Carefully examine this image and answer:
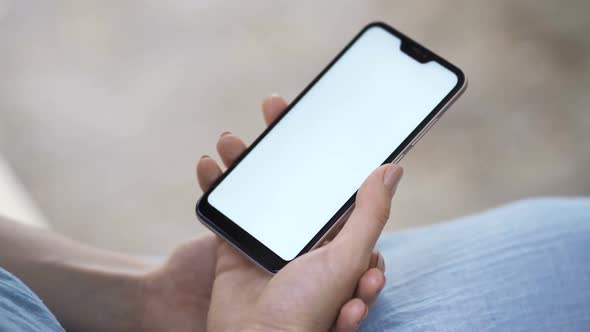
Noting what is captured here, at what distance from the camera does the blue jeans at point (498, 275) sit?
644 millimetres

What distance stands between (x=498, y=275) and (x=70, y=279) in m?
0.52

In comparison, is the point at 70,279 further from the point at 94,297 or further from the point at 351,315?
the point at 351,315

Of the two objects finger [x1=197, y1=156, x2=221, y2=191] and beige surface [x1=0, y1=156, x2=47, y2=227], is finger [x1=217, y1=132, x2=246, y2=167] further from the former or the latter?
beige surface [x1=0, y1=156, x2=47, y2=227]

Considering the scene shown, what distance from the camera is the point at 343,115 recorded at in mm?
771

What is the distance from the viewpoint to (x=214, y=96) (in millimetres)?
1332

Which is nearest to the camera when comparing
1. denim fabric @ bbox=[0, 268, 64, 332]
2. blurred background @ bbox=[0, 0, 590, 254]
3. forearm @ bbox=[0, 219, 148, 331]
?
denim fabric @ bbox=[0, 268, 64, 332]

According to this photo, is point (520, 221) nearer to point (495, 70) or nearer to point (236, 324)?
point (236, 324)

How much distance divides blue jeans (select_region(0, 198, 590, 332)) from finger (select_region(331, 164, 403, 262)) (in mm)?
102

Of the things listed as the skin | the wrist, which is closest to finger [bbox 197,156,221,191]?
the skin

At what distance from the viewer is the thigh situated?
644 millimetres

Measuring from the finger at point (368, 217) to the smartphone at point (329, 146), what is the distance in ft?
0.26

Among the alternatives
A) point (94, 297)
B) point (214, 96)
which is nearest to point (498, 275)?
point (94, 297)

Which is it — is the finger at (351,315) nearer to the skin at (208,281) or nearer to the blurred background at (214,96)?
the skin at (208,281)

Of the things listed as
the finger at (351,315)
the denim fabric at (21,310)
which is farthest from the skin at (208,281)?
the denim fabric at (21,310)
